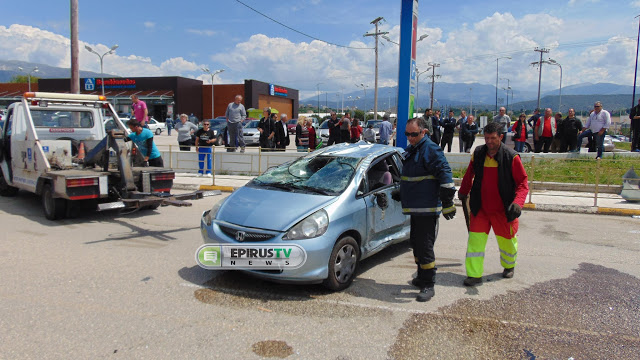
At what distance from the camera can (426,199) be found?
4.66 meters

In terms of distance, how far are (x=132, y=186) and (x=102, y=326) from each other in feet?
13.6

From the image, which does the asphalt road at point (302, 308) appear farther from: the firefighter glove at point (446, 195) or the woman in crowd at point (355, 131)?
Result: the woman in crowd at point (355, 131)

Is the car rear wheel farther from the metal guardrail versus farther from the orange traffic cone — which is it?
the metal guardrail

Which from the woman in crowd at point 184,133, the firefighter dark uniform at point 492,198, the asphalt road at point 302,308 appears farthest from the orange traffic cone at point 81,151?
the firefighter dark uniform at point 492,198

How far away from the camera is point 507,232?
506cm

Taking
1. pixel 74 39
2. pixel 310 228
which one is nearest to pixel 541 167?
pixel 310 228

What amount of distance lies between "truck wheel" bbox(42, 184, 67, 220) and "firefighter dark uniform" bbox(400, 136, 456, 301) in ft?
20.4

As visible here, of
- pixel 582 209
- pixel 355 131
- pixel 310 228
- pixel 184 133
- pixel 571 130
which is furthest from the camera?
pixel 571 130

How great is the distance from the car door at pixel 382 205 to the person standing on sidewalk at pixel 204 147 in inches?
339

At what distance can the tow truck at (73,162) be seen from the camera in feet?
24.2

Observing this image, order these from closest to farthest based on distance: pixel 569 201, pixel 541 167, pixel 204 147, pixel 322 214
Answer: pixel 322 214 < pixel 569 201 < pixel 541 167 < pixel 204 147

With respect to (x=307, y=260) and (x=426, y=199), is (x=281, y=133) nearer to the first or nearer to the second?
(x=426, y=199)

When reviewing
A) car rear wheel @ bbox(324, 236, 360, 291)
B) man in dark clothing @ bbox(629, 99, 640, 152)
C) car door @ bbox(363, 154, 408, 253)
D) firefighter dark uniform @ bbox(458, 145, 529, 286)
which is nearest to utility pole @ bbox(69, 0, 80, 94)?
car door @ bbox(363, 154, 408, 253)

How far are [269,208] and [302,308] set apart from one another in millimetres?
1080
